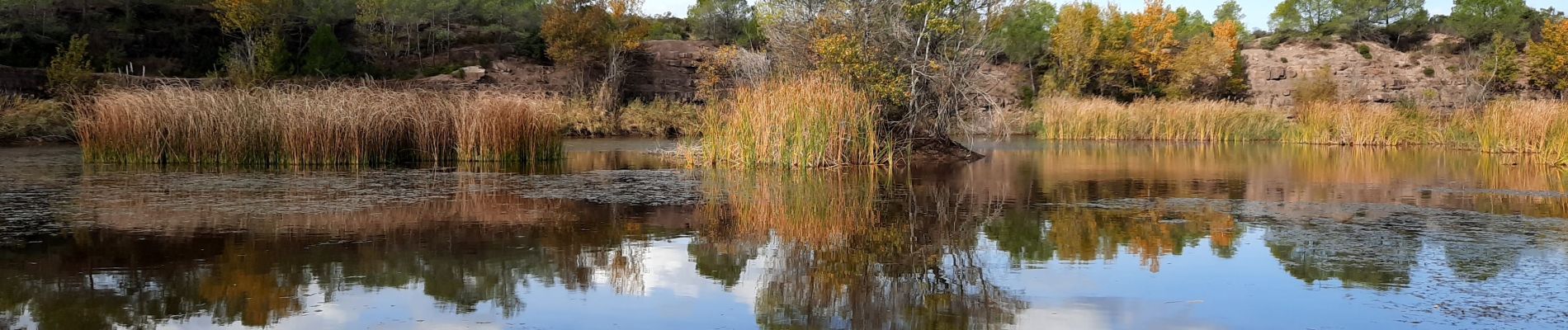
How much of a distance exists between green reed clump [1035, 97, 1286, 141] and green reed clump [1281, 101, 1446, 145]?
1979mm

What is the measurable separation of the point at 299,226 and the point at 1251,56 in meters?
55.1

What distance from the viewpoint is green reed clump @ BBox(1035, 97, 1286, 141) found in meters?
29.4

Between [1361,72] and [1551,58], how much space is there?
7533mm

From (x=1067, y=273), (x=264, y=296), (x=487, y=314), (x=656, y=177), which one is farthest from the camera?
(x=656, y=177)

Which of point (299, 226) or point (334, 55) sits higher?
point (334, 55)

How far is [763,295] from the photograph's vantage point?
15.9ft

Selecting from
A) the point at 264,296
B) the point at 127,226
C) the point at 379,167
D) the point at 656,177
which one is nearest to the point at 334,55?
the point at 379,167

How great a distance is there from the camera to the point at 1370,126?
1013 inches

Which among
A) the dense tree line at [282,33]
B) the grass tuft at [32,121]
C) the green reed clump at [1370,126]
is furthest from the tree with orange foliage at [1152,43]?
the grass tuft at [32,121]

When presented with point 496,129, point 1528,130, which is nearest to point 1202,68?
point 1528,130

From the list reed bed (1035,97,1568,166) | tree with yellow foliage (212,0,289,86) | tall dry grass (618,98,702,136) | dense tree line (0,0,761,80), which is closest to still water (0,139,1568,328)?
reed bed (1035,97,1568,166)

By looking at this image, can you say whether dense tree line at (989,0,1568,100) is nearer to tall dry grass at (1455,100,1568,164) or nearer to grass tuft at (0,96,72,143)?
tall dry grass at (1455,100,1568,164)

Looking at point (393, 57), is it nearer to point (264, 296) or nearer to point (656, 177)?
point (656, 177)

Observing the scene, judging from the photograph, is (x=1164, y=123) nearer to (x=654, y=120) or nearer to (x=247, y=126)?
(x=654, y=120)
